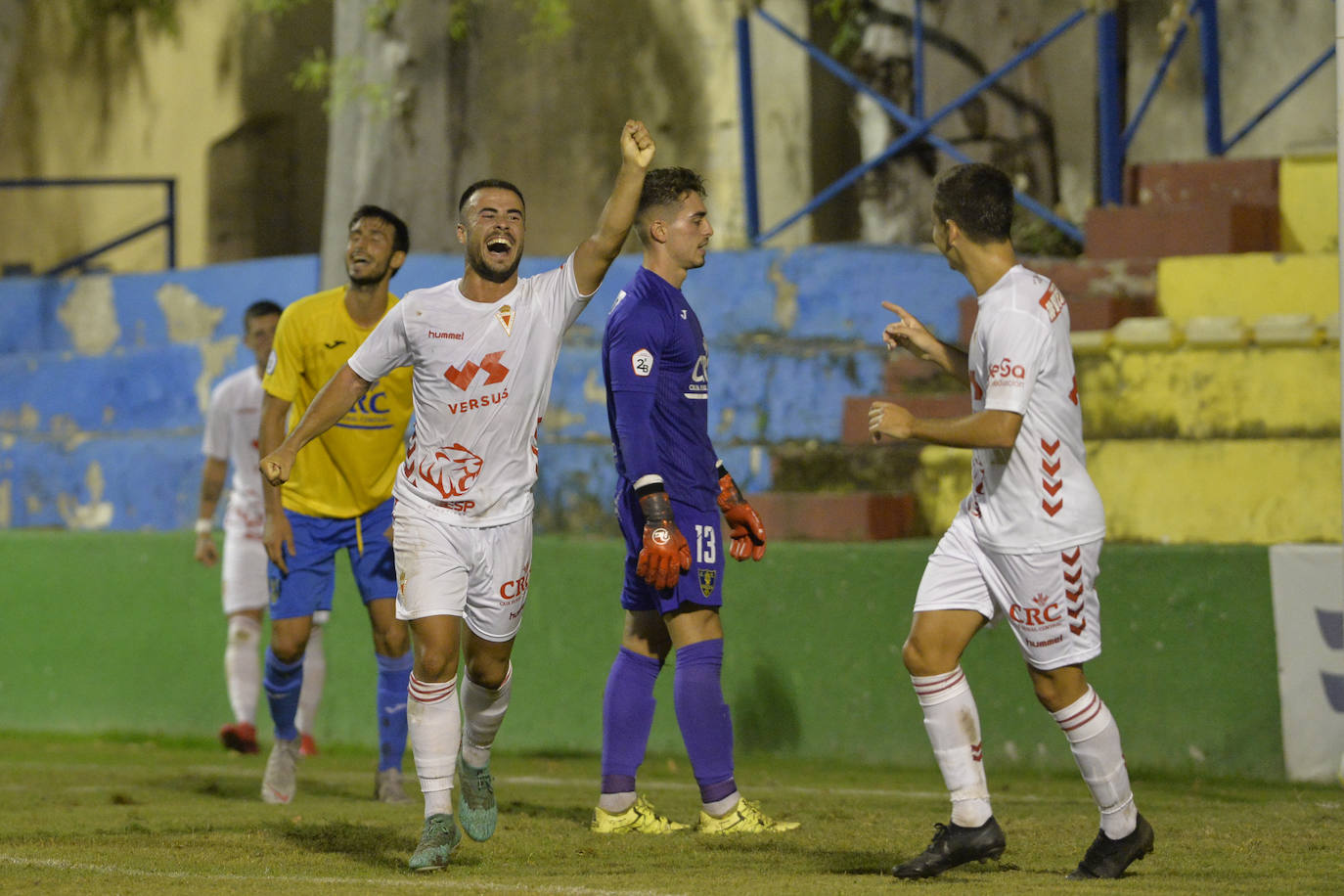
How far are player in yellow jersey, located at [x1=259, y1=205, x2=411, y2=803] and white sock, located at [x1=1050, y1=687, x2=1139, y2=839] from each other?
11.0 ft

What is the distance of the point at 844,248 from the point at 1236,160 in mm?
2618

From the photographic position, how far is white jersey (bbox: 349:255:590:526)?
6531 mm

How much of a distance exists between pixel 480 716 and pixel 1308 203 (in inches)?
299

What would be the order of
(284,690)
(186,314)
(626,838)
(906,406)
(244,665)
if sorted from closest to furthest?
(626,838), (284,690), (244,665), (906,406), (186,314)

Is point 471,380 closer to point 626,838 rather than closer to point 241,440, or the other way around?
point 626,838

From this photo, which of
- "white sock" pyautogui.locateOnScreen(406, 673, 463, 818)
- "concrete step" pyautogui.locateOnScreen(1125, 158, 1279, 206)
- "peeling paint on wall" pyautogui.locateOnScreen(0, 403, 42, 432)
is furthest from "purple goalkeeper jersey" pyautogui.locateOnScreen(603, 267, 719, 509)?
"peeling paint on wall" pyautogui.locateOnScreen(0, 403, 42, 432)

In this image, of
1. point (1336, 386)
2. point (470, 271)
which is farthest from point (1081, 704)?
point (1336, 386)

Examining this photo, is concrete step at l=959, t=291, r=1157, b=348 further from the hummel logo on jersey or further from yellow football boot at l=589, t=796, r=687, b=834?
the hummel logo on jersey

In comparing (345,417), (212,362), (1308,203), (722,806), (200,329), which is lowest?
(722,806)

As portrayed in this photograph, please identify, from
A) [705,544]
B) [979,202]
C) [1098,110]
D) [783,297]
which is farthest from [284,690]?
[1098,110]

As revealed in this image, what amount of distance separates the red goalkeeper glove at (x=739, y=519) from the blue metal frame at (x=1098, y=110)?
6.31m

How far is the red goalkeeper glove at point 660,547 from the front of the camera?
22.1 ft

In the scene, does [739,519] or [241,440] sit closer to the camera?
[739,519]

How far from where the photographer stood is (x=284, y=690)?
8648mm
